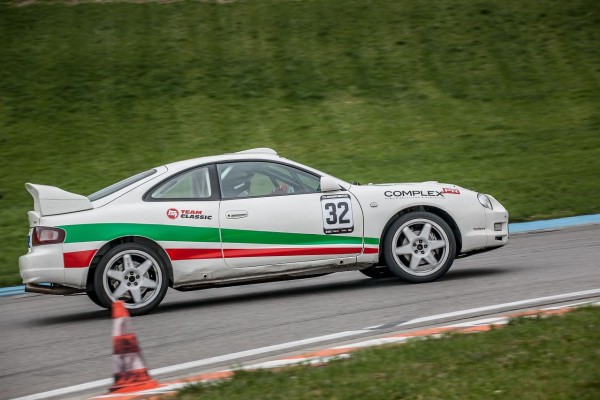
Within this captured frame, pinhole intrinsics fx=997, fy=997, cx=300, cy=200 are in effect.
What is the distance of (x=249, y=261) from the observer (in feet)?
31.0

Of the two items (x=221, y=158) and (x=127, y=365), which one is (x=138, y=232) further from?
(x=127, y=365)

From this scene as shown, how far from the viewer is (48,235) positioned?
29.9 ft

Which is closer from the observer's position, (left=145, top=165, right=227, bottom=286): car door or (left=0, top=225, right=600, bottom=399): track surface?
(left=0, top=225, right=600, bottom=399): track surface

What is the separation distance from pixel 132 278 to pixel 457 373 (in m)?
4.32

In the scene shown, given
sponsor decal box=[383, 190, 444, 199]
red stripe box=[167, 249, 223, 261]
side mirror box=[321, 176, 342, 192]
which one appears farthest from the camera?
sponsor decal box=[383, 190, 444, 199]

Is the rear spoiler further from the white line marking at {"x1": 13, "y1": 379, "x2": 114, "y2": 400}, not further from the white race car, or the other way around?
the white line marking at {"x1": 13, "y1": 379, "x2": 114, "y2": 400}

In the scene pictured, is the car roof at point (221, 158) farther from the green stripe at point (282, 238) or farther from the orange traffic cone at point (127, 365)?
the orange traffic cone at point (127, 365)

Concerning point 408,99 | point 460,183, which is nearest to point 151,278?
point 460,183

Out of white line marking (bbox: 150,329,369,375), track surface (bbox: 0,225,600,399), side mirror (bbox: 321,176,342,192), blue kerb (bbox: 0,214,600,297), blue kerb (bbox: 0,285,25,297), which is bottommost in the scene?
white line marking (bbox: 150,329,369,375)

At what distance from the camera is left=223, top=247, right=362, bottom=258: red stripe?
9.42 meters

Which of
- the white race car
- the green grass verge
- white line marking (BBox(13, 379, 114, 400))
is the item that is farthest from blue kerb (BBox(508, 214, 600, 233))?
white line marking (BBox(13, 379, 114, 400))

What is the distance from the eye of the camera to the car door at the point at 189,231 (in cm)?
932

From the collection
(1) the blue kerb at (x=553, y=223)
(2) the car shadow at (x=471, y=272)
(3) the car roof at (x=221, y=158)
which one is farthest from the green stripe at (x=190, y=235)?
(1) the blue kerb at (x=553, y=223)

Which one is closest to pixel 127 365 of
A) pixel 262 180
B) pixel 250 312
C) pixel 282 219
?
pixel 250 312
